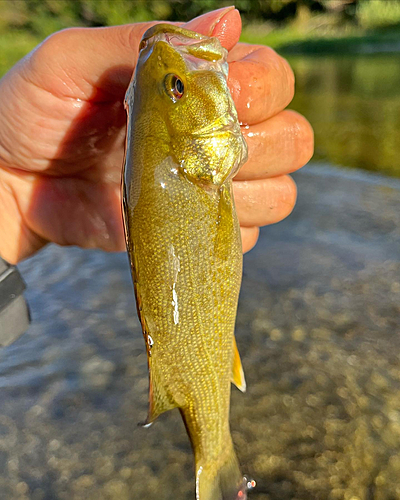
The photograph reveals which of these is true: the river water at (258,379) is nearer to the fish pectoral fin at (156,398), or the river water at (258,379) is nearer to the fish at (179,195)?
→ the fish pectoral fin at (156,398)

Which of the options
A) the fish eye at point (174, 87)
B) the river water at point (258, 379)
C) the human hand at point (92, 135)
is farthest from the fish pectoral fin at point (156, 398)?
the human hand at point (92, 135)

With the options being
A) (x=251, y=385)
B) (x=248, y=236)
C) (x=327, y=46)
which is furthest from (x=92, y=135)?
(x=327, y=46)

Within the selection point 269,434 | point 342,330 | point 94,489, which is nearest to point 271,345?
point 342,330

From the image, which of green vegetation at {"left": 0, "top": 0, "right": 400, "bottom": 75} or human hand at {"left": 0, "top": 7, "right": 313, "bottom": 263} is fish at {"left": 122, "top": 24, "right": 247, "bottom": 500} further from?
green vegetation at {"left": 0, "top": 0, "right": 400, "bottom": 75}

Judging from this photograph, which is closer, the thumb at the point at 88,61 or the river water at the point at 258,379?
the thumb at the point at 88,61

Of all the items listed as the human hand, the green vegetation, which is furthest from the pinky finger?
the green vegetation

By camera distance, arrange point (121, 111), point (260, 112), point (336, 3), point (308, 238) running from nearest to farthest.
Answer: point (260, 112)
point (121, 111)
point (308, 238)
point (336, 3)

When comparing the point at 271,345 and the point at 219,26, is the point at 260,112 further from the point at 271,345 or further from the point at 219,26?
the point at 271,345

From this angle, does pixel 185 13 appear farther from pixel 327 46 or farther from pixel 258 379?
pixel 258 379
